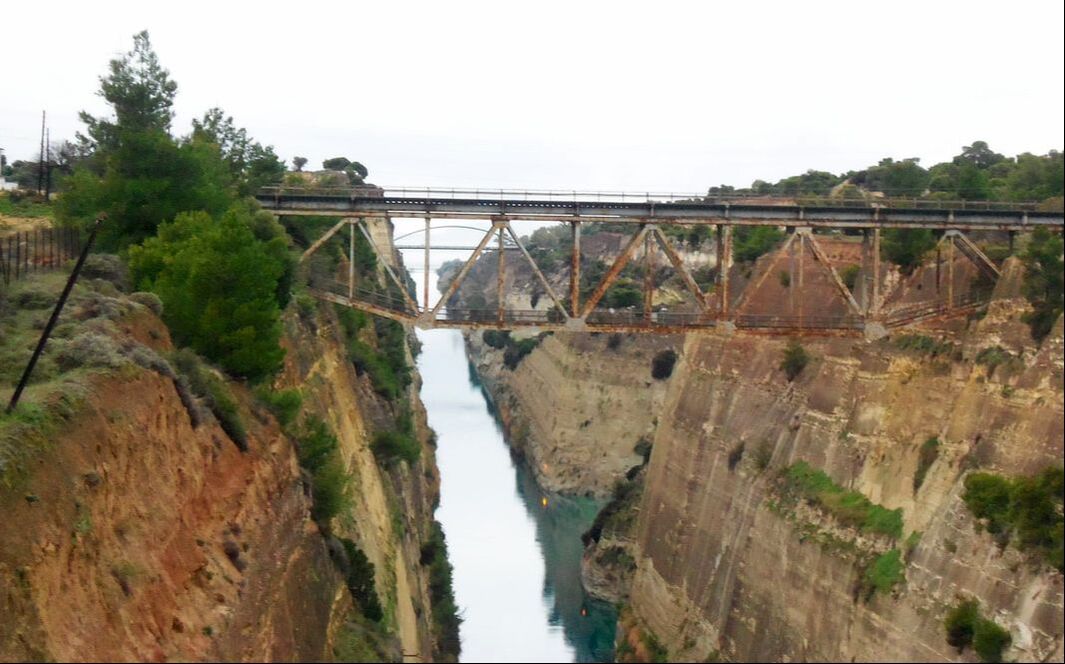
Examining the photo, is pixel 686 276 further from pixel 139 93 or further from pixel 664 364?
pixel 664 364

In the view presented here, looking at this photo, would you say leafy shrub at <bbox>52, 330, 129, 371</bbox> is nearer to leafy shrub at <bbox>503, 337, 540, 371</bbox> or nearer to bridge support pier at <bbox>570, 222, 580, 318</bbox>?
bridge support pier at <bbox>570, 222, 580, 318</bbox>

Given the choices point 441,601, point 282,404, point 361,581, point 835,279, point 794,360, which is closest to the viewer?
point 282,404

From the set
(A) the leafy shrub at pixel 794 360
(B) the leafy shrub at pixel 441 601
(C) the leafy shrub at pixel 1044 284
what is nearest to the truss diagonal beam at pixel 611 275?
(C) the leafy shrub at pixel 1044 284

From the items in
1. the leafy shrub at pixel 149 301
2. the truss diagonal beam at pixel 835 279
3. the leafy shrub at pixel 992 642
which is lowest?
the leafy shrub at pixel 992 642

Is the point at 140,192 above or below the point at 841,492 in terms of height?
above

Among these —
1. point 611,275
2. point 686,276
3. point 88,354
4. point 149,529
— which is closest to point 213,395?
point 88,354

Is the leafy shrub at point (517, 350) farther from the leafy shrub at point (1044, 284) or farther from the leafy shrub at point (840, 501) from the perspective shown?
the leafy shrub at point (1044, 284)
